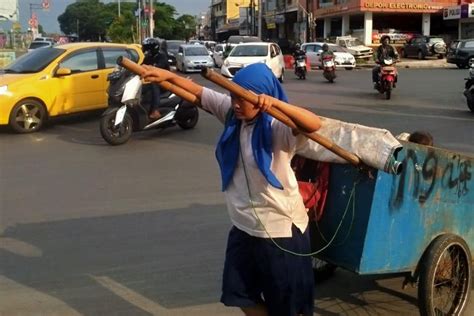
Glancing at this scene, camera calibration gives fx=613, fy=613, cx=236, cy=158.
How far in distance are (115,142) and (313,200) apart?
22.7 feet

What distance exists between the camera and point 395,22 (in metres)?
51.4

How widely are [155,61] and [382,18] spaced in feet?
142

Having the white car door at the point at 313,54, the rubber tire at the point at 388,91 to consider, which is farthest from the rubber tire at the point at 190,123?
the white car door at the point at 313,54

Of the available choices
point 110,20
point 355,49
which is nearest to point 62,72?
point 355,49

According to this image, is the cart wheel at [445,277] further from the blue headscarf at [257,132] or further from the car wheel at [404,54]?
the car wheel at [404,54]

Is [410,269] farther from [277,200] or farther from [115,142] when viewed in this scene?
[115,142]

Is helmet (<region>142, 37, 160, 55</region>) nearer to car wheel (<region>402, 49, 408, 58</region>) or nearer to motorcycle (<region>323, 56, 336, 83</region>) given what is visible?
motorcycle (<region>323, 56, 336, 83</region>)

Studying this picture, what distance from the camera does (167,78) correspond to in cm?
270

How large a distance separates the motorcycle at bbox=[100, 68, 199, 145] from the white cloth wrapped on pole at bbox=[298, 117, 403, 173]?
6.54m

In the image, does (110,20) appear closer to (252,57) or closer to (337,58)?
(337,58)

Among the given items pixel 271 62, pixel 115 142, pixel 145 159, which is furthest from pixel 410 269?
pixel 271 62

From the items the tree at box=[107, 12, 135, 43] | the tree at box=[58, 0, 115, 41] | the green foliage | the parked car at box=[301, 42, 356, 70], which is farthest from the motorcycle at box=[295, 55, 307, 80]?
the tree at box=[58, 0, 115, 41]

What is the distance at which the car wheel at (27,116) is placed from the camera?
10.7m

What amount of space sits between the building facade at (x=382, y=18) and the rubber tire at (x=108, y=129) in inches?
1528
